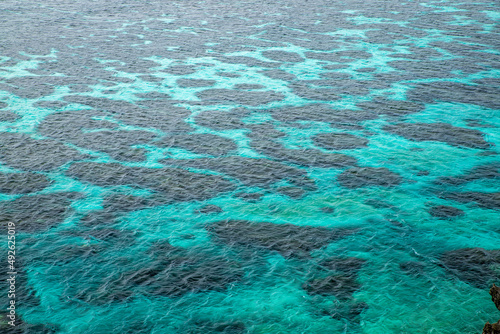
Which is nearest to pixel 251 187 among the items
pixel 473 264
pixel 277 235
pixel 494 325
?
pixel 277 235

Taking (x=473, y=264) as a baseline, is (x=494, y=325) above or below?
above

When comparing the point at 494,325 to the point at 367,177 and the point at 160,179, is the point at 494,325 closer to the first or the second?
the point at 367,177

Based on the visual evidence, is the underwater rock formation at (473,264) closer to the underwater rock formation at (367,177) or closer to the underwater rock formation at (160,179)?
the underwater rock formation at (367,177)

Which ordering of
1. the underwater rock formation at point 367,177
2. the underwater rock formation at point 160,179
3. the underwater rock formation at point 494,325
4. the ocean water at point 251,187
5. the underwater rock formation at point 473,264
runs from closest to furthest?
the underwater rock formation at point 494,325, the ocean water at point 251,187, the underwater rock formation at point 473,264, the underwater rock formation at point 160,179, the underwater rock formation at point 367,177

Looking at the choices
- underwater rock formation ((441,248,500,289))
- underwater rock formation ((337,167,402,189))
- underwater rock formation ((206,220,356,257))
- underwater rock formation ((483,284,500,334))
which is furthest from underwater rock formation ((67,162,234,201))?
underwater rock formation ((483,284,500,334))

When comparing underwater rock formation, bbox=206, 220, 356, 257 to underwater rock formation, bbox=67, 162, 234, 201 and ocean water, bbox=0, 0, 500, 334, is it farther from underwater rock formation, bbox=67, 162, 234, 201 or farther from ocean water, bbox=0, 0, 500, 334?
underwater rock formation, bbox=67, 162, 234, 201

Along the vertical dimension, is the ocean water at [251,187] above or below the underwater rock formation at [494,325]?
below

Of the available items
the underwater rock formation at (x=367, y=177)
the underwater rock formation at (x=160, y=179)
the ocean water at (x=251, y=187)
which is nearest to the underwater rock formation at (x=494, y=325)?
the ocean water at (x=251, y=187)

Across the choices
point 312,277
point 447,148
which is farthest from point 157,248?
point 447,148
